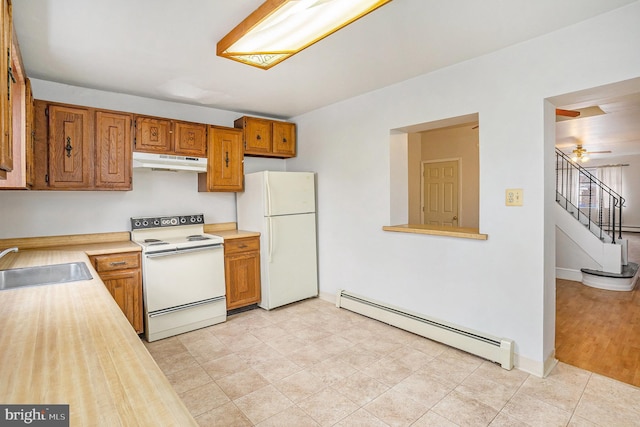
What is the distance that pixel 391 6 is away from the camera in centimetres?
192

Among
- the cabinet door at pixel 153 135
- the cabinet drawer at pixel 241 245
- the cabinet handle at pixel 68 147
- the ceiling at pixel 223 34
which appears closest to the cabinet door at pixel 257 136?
the ceiling at pixel 223 34

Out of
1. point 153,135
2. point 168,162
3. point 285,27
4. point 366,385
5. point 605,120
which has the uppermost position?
point 605,120

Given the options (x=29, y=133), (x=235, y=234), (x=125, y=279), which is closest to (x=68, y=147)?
(x=29, y=133)

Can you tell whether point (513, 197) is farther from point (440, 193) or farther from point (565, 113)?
point (440, 193)

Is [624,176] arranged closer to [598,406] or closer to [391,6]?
[598,406]

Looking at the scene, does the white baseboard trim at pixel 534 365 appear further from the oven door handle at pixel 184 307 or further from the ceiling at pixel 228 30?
the oven door handle at pixel 184 307

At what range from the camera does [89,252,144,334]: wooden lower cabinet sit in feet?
9.52

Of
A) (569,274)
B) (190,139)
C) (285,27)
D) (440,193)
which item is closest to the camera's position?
(285,27)

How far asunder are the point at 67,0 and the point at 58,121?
1411mm

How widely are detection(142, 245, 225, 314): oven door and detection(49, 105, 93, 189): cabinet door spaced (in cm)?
93

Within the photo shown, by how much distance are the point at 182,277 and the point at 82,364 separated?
2.39 m

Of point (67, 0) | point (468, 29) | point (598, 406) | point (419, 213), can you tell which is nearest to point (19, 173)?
point (67, 0)

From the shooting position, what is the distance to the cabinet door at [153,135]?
330cm

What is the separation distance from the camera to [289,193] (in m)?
3.95
